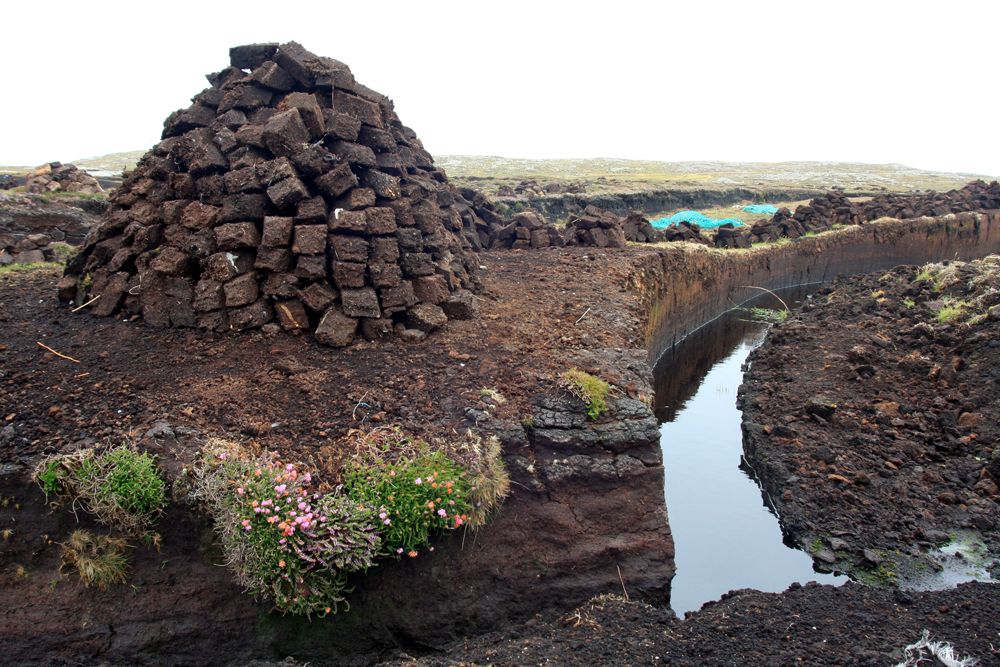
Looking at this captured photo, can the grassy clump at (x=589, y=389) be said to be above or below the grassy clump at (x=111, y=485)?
above

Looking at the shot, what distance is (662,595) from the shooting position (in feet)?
21.9

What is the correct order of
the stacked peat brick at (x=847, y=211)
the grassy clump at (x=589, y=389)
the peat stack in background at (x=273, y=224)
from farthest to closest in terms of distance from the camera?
the stacked peat brick at (x=847, y=211)
the peat stack in background at (x=273, y=224)
the grassy clump at (x=589, y=389)

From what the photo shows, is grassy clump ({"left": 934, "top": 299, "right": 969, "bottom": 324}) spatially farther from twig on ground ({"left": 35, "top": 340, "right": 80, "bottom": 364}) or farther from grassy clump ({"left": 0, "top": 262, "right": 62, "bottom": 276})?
grassy clump ({"left": 0, "top": 262, "right": 62, "bottom": 276})

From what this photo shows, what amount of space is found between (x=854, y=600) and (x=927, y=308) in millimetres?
11768

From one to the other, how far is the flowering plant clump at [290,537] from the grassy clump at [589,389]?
2.76m

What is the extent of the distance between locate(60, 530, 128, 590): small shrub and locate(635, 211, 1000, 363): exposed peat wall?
372 inches

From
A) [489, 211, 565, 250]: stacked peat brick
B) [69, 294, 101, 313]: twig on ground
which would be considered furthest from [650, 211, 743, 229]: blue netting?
[69, 294, 101, 313]: twig on ground

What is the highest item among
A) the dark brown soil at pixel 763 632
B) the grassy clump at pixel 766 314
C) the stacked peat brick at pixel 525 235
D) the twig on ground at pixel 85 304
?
the stacked peat brick at pixel 525 235

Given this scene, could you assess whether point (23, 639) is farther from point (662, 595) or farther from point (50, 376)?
point (662, 595)

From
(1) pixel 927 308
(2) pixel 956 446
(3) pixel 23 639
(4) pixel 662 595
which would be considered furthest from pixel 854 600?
(1) pixel 927 308

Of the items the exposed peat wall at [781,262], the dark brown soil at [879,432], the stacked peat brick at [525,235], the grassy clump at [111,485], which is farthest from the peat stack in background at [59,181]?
the dark brown soil at [879,432]

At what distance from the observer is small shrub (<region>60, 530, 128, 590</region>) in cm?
574

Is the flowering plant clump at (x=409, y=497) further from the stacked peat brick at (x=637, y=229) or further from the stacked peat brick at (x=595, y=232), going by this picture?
the stacked peat brick at (x=637, y=229)

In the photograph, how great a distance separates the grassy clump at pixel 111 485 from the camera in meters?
5.93
